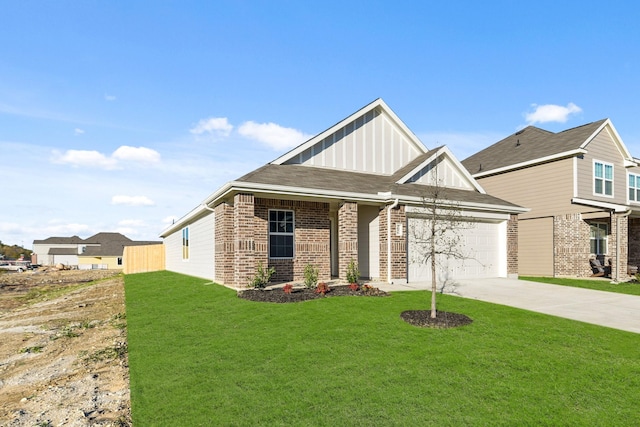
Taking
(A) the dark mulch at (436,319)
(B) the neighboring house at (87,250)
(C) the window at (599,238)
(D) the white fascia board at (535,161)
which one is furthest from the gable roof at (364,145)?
(B) the neighboring house at (87,250)

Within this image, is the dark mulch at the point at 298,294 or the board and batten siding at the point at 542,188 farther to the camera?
the board and batten siding at the point at 542,188

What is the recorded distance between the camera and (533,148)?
70.2 feet

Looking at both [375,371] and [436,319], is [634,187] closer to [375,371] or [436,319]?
[436,319]

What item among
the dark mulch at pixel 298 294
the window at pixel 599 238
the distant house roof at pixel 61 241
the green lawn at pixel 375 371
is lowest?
the distant house roof at pixel 61 241

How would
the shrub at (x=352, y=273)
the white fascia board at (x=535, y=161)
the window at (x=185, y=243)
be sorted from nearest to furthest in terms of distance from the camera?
1. the shrub at (x=352, y=273)
2. the white fascia board at (x=535, y=161)
3. the window at (x=185, y=243)

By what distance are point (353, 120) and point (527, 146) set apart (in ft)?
38.9

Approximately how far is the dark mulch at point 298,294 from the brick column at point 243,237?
2.38ft

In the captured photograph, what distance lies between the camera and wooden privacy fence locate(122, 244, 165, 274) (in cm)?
3042

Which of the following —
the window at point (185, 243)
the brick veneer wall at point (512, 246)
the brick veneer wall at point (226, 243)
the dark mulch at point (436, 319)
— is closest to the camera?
the dark mulch at point (436, 319)

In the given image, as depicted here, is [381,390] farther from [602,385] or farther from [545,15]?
[545,15]

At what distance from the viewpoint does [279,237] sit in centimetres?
1351

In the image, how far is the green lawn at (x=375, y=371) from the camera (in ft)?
14.6

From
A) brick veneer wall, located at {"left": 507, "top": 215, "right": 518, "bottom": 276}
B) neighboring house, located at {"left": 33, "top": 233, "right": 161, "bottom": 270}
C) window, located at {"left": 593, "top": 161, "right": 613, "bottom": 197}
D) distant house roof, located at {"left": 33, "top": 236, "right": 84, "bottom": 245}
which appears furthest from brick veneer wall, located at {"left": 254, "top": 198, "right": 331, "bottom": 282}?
distant house roof, located at {"left": 33, "top": 236, "right": 84, "bottom": 245}

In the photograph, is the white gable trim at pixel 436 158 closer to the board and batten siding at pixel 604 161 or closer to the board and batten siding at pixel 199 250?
the board and batten siding at pixel 604 161
